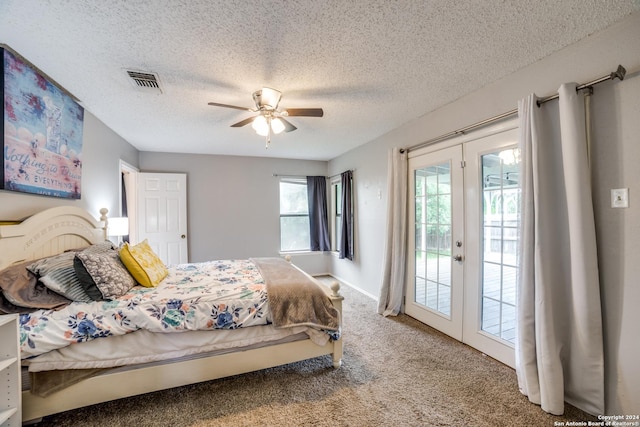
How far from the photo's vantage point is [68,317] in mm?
1644

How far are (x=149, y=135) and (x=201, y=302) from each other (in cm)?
285

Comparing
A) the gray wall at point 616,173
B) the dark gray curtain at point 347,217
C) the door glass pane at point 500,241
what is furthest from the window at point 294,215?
the gray wall at point 616,173

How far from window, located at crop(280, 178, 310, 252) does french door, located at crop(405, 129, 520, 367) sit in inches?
103

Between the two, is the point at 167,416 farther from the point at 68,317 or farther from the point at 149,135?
the point at 149,135

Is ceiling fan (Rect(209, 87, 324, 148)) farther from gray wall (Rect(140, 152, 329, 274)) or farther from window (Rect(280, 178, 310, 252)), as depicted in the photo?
window (Rect(280, 178, 310, 252))

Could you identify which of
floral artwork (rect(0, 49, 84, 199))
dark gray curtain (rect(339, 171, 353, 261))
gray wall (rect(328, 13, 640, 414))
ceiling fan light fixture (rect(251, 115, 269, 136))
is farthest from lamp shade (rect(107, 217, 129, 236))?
gray wall (rect(328, 13, 640, 414))

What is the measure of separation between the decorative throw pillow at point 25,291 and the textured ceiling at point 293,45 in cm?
148

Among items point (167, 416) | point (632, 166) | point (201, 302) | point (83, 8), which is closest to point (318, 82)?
point (83, 8)

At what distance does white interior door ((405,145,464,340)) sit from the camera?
267 cm

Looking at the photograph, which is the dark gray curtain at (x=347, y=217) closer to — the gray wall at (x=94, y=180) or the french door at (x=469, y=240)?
the french door at (x=469, y=240)

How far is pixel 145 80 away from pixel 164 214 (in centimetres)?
270

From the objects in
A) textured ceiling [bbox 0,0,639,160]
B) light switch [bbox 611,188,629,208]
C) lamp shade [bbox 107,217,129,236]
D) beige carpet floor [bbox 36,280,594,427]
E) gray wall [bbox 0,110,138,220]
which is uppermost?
textured ceiling [bbox 0,0,639,160]

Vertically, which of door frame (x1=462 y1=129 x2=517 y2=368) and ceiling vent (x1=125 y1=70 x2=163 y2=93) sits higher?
ceiling vent (x1=125 y1=70 x2=163 y2=93)

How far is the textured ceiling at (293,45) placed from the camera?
57.8 inches
